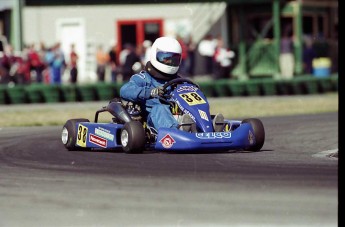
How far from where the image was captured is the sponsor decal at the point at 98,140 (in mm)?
11539

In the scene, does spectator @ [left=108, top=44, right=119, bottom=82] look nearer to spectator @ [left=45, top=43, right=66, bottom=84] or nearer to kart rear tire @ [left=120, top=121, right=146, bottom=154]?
spectator @ [left=45, top=43, right=66, bottom=84]

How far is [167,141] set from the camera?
35.6 ft

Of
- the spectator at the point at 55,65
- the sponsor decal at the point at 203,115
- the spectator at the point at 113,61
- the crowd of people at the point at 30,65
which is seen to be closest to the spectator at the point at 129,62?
the crowd of people at the point at 30,65

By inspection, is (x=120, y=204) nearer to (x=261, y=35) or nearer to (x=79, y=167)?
(x=79, y=167)

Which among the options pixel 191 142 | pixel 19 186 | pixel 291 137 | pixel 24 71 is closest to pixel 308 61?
pixel 24 71

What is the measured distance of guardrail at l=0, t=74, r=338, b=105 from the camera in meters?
25.3

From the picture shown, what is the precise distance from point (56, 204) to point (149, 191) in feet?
2.81

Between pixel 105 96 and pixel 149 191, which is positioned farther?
pixel 105 96

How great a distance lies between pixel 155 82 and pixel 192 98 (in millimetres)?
671

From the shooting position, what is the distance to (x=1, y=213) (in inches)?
291

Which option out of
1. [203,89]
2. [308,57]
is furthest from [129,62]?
[308,57]

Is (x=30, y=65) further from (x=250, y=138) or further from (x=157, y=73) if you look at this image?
(x=250, y=138)

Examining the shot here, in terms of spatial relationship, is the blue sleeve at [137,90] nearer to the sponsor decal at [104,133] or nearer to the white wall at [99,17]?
the sponsor decal at [104,133]

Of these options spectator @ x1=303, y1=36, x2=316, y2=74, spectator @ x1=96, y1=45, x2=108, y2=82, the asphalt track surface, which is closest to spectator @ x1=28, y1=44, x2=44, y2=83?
spectator @ x1=96, y1=45, x2=108, y2=82
